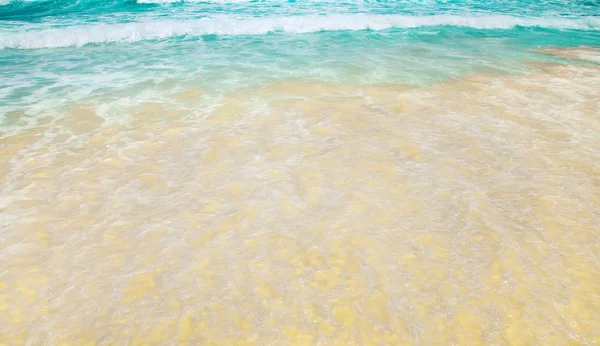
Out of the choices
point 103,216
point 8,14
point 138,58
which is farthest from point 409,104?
point 8,14

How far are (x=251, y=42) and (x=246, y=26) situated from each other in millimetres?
2466

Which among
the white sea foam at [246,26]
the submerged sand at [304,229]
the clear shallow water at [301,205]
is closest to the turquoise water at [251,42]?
the white sea foam at [246,26]

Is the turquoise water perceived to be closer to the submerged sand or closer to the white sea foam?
the white sea foam

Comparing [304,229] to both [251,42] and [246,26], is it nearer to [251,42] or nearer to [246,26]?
[251,42]

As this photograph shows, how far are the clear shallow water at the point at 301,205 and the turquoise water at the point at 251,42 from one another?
0.48ft

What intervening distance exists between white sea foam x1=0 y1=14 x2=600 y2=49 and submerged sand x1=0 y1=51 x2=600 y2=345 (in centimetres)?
787

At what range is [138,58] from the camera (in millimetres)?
10031

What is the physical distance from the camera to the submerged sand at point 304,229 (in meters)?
2.50

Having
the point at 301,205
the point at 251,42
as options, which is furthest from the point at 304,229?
the point at 251,42

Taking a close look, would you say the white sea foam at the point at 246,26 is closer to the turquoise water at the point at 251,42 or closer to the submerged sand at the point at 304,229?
the turquoise water at the point at 251,42

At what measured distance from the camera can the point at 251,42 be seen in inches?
473

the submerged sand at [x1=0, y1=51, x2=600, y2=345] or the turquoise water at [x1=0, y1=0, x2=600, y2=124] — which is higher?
the turquoise water at [x1=0, y1=0, x2=600, y2=124]

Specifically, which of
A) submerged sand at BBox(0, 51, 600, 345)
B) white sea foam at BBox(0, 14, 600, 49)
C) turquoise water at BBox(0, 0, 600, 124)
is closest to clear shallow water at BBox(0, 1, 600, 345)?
submerged sand at BBox(0, 51, 600, 345)

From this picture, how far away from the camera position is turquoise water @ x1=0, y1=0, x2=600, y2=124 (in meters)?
7.87
